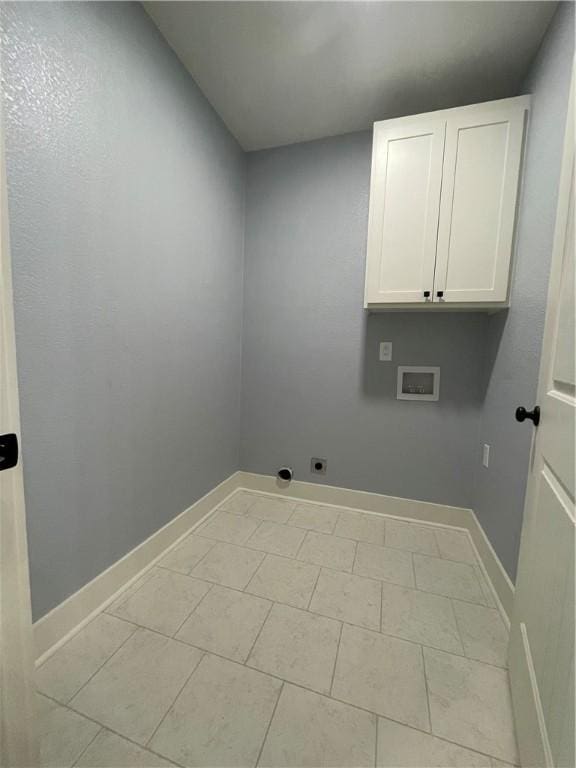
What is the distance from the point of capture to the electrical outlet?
2357 millimetres

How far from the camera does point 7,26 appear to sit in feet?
2.99

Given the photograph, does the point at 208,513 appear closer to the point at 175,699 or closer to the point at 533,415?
the point at 175,699

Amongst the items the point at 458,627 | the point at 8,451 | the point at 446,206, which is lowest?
the point at 458,627

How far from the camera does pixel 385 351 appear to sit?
7.07 ft

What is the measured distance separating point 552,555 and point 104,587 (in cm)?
170

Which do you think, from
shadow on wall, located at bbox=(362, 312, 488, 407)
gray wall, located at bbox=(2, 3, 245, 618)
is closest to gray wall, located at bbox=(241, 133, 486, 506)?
shadow on wall, located at bbox=(362, 312, 488, 407)

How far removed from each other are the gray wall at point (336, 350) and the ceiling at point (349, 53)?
1.09ft

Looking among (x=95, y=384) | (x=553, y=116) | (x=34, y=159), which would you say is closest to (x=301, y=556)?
(x=95, y=384)

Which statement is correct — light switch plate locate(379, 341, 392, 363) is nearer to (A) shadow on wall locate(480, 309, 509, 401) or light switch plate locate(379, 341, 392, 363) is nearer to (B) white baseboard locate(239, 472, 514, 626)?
(A) shadow on wall locate(480, 309, 509, 401)

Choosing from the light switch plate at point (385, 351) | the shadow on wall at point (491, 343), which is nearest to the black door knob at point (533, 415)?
the shadow on wall at point (491, 343)

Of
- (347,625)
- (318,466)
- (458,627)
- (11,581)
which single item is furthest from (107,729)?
(318,466)

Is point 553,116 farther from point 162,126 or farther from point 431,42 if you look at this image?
point 162,126

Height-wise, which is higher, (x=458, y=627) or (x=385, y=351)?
(x=385, y=351)

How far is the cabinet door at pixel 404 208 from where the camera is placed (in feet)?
5.48
